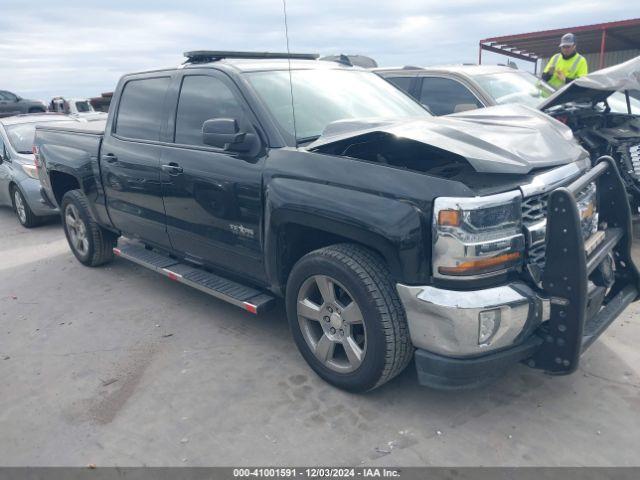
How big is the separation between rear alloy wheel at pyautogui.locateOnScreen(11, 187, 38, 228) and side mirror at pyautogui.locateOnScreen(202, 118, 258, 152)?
5.63 metres

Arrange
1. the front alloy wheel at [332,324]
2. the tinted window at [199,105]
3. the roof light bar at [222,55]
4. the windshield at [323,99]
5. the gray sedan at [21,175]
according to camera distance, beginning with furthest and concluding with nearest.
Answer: the gray sedan at [21,175] → the roof light bar at [222,55] → the tinted window at [199,105] → the windshield at [323,99] → the front alloy wheel at [332,324]

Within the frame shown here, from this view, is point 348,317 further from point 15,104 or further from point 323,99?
point 15,104

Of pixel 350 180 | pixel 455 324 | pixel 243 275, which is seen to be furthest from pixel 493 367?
pixel 243 275

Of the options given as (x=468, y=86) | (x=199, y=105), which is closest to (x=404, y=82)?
(x=468, y=86)

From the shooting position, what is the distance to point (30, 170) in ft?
25.9

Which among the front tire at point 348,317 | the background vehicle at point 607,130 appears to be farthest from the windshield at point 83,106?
the front tire at point 348,317

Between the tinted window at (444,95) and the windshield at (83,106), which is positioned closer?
the tinted window at (444,95)

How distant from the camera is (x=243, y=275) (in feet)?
12.9

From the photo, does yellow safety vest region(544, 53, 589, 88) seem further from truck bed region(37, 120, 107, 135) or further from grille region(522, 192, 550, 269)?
truck bed region(37, 120, 107, 135)

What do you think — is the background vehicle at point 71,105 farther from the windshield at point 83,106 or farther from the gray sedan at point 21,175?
the gray sedan at point 21,175

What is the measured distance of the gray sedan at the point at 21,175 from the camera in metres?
7.85

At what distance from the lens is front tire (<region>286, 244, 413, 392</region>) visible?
9.60 ft

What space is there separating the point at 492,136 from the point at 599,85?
210cm

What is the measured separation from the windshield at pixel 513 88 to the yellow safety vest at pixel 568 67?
53.6 inches
